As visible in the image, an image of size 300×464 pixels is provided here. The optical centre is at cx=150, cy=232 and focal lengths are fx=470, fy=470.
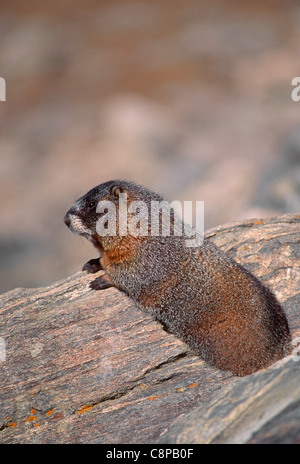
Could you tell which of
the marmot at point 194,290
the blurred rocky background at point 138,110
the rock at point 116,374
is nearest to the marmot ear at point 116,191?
the marmot at point 194,290

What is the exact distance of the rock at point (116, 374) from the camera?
16.1ft

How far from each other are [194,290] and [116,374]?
162 cm

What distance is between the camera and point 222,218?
52.4ft

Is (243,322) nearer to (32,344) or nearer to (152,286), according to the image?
(152,286)

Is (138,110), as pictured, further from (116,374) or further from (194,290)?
(116,374)

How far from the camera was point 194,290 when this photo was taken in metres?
6.68

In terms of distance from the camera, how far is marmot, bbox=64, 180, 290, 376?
21.1 feet

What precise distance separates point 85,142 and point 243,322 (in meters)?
15.8

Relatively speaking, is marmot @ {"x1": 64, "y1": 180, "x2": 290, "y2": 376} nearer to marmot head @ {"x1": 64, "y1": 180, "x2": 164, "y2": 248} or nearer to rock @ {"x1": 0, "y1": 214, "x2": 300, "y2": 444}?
marmot head @ {"x1": 64, "y1": 180, "x2": 164, "y2": 248}

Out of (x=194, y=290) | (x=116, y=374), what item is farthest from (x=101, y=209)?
(x=116, y=374)

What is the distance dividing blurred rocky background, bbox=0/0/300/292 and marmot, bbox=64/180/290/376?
27.6 ft

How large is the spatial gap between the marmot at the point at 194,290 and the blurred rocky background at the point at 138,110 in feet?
27.6

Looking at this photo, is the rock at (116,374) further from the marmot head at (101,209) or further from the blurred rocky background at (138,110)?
the blurred rocky background at (138,110)

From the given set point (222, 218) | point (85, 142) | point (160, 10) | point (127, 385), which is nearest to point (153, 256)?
point (127, 385)
